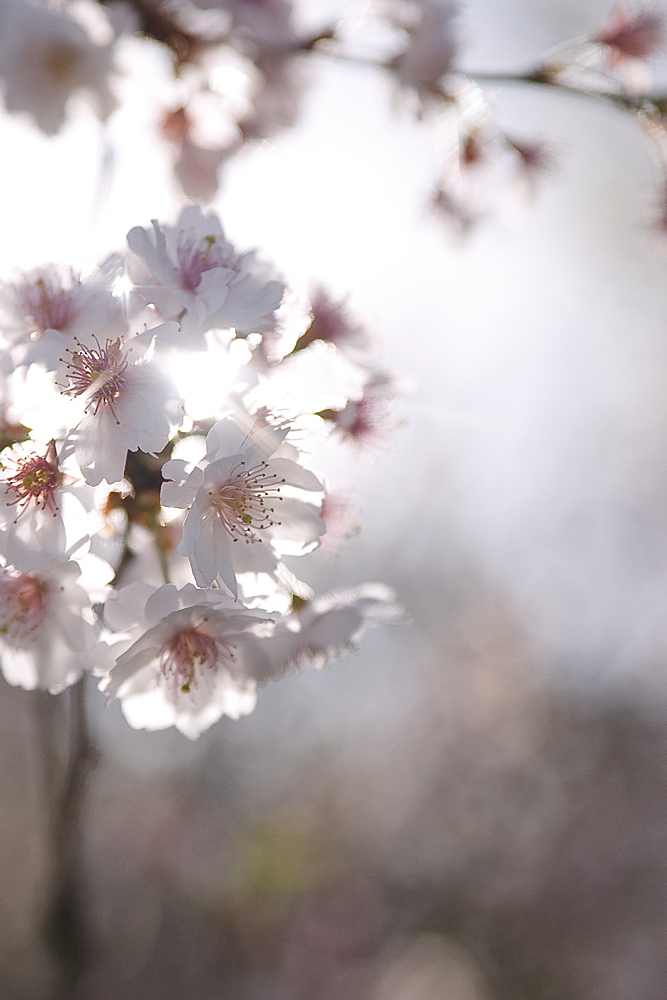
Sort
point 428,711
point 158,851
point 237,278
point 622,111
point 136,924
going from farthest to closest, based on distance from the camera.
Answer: point 428,711 → point 158,851 → point 136,924 → point 622,111 → point 237,278

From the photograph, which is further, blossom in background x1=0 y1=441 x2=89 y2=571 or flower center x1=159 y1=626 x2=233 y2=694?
flower center x1=159 y1=626 x2=233 y2=694

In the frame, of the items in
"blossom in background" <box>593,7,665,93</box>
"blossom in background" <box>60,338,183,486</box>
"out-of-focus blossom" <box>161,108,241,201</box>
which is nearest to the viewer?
"blossom in background" <box>60,338,183,486</box>

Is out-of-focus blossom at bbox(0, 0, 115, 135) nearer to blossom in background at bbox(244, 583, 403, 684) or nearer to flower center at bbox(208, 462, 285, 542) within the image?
flower center at bbox(208, 462, 285, 542)

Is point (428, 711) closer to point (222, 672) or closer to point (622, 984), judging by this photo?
point (622, 984)

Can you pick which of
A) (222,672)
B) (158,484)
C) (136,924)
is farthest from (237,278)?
(136,924)

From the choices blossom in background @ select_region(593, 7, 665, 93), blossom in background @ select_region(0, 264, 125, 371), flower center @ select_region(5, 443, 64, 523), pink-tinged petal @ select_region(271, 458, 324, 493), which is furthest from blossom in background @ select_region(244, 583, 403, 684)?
blossom in background @ select_region(593, 7, 665, 93)

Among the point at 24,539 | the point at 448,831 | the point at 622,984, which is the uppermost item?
the point at 448,831
